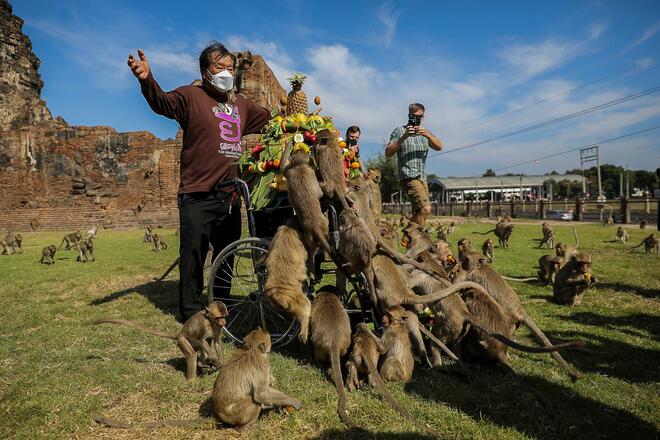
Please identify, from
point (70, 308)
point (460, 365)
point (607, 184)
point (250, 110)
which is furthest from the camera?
point (607, 184)

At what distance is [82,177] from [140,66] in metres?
27.3

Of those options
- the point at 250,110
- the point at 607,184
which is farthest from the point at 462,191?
the point at 250,110

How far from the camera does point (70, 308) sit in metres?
6.43

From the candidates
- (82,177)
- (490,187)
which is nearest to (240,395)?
(82,177)

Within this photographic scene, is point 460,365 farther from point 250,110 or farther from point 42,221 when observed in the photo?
point 42,221

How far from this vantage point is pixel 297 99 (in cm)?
546

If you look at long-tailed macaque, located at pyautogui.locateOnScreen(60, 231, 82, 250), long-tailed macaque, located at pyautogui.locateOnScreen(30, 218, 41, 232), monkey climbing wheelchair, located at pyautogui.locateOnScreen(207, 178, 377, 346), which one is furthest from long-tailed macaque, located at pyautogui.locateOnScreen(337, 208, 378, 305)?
long-tailed macaque, located at pyautogui.locateOnScreen(30, 218, 41, 232)

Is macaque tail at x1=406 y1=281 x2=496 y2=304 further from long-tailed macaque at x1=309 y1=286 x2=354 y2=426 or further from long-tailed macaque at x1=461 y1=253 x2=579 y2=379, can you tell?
long-tailed macaque at x1=309 y1=286 x2=354 y2=426

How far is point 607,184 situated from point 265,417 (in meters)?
132

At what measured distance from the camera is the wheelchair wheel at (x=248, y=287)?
424 centimetres

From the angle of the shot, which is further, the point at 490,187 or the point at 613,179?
the point at 613,179

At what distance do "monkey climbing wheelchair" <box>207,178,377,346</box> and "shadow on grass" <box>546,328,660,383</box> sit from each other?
7.16ft

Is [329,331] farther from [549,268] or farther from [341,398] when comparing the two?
[549,268]

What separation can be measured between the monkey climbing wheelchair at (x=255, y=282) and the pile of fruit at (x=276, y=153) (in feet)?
0.57
